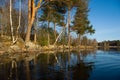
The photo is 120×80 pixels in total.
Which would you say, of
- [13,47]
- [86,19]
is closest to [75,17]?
[86,19]

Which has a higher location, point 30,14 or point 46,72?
point 30,14

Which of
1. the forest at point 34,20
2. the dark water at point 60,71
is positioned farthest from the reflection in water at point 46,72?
the forest at point 34,20

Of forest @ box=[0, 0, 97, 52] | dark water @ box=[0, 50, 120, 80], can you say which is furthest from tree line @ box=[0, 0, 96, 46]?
dark water @ box=[0, 50, 120, 80]

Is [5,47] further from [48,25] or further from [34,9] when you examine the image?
[48,25]

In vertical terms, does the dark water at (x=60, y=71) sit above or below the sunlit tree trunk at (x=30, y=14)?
below

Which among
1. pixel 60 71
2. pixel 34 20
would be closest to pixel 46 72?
pixel 60 71

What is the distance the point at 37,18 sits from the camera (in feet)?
118

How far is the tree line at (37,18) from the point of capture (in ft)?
96.4

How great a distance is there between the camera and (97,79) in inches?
292

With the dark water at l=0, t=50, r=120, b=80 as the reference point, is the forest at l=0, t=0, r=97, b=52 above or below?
above

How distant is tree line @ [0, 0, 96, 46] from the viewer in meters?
29.4

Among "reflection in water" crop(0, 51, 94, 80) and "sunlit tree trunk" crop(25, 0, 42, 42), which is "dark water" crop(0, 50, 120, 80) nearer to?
"reflection in water" crop(0, 51, 94, 80)

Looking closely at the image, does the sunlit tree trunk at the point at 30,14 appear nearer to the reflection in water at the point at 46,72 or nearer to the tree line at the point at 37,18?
the tree line at the point at 37,18

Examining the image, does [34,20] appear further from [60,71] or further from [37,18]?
[60,71]
